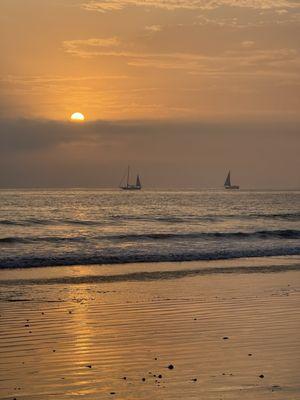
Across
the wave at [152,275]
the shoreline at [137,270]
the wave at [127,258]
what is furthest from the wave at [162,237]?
the wave at [152,275]

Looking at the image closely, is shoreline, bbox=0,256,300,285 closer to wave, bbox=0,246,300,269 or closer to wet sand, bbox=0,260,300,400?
wave, bbox=0,246,300,269

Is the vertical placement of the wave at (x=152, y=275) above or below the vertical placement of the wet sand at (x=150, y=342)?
below

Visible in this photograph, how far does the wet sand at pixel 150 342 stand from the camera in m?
7.29

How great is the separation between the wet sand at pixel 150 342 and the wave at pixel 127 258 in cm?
625

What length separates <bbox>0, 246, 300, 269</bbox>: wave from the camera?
22.3 meters

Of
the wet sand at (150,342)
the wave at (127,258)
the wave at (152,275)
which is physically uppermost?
the wet sand at (150,342)

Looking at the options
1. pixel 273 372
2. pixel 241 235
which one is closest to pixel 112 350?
pixel 273 372

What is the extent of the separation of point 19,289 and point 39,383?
8.49m

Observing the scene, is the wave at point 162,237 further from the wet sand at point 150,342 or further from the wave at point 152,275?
the wet sand at point 150,342

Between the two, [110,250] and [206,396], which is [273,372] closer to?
[206,396]

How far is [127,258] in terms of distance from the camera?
24281mm

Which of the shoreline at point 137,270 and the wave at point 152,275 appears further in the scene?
the shoreline at point 137,270

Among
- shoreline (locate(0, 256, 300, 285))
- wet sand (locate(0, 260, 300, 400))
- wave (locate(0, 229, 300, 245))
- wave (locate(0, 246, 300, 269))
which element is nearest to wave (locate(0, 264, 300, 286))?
shoreline (locate(0, 256, 300, 285))

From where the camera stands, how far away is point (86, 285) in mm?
16750
